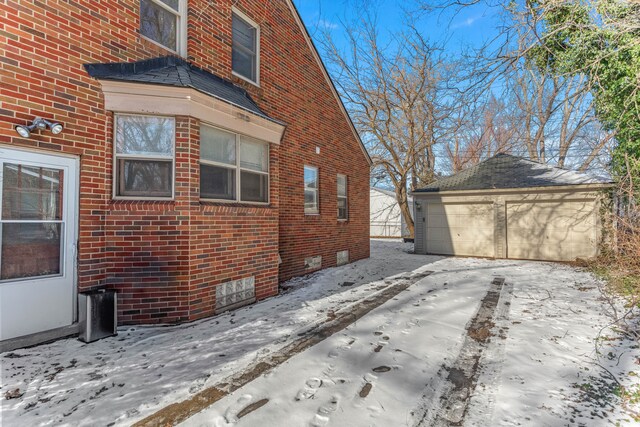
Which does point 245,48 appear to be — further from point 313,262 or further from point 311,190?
point 313,262

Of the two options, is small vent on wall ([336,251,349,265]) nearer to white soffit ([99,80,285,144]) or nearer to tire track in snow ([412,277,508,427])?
tire track in snow ([412,277,508,427])

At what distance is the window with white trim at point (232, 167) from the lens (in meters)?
Answer: 5.00

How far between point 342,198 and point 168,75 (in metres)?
6.90

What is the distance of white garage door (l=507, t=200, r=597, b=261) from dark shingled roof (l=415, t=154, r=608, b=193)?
2.73 ft

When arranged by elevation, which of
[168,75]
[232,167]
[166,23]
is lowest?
[232,167]

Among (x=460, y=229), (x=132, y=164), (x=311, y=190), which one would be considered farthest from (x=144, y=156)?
(x=460, y=229)

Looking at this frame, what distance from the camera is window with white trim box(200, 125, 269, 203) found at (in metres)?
5.00

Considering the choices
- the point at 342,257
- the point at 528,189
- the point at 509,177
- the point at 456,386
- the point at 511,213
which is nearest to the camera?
the point at 456,386

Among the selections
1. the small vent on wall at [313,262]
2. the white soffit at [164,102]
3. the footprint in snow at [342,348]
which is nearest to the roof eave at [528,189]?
the small vent on wall at [313,262]

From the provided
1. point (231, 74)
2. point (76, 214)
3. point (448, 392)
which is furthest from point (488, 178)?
point (76, 214)

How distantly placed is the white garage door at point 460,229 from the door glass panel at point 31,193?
1307cm

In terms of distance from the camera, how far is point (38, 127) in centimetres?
361

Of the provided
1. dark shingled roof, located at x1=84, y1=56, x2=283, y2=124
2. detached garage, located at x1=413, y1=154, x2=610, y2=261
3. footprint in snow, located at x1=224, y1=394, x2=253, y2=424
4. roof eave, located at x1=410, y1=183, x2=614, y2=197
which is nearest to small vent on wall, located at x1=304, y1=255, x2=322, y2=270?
dark shingled roof, located at x1=84, y1=56, x2=283, y2=124

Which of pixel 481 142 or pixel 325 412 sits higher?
pixel 481 142
